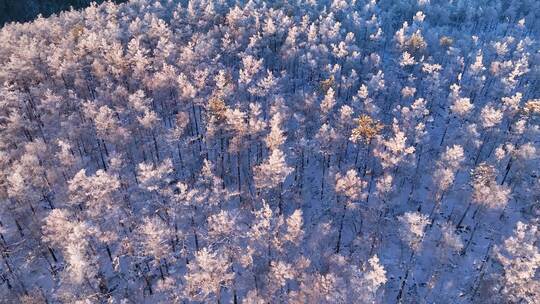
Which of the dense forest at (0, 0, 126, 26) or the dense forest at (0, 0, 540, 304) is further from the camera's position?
the dense forest at (0, 0, 126, 26)

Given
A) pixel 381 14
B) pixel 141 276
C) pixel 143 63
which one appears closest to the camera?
pixel 141 276

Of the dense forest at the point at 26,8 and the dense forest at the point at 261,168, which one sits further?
the dense forest at the point at 26,8

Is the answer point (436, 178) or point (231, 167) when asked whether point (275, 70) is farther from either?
point (436, 178)

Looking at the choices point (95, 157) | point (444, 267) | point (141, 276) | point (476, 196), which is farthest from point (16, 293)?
point (476, 196)

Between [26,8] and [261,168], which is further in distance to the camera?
[26,8]

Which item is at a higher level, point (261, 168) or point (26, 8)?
point (26, 8)
